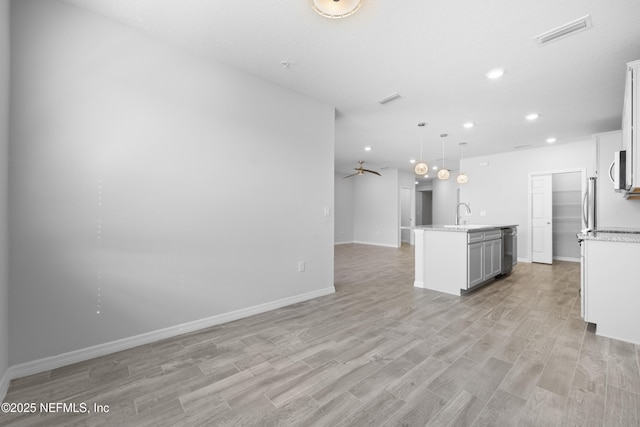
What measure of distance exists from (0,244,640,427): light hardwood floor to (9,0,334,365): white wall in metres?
0.39

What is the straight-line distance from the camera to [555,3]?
2.08 m

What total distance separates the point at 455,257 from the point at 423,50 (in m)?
2.80

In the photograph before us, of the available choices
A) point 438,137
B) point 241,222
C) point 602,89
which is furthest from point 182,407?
point 438,137

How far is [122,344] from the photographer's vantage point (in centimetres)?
234

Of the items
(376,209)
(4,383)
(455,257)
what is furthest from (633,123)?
(376,209)

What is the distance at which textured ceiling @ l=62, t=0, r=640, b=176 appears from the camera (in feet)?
7.13

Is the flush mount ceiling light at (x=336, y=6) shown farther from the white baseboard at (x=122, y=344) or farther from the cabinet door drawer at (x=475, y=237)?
the cabinet door drawer at (x=475, y=237)

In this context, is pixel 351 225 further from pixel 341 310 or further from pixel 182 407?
pixel 182 407

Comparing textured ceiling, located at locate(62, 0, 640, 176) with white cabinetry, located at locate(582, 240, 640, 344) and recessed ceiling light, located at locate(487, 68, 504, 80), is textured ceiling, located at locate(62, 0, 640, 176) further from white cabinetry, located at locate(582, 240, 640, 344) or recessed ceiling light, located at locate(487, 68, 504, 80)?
white cabinetry, located at locate(582, 240, 640, 344)

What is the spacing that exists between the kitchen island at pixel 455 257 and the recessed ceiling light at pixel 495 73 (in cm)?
198

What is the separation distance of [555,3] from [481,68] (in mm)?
932

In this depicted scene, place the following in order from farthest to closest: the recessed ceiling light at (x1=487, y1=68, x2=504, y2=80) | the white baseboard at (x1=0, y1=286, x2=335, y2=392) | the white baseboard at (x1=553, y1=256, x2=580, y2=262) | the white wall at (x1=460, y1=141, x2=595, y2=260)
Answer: the white baseboard at (x1=553, y1=256, x2=580, y2=262) < the white wall at (x1=460, y1=141, x2=595, y2=260) < the recessed ceiling light at (x1=487, y1=68, x2=504, y2=80) < the white baseboard at (x1=0, y1=286, x2=335, y2=392)

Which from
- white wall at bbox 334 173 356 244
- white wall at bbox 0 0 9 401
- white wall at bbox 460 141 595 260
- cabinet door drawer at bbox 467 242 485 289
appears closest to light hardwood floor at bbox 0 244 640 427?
white wall at bbox 0 0 9 401

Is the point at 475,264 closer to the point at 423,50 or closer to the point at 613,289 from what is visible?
the point at 613,289
